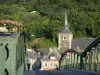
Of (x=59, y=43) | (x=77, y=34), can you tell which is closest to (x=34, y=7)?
(x=77, y=34)

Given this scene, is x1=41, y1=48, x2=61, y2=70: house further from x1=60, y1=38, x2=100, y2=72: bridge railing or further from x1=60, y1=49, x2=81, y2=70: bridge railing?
x1=60, y1=38, x2=100, y2=72: bridge railing

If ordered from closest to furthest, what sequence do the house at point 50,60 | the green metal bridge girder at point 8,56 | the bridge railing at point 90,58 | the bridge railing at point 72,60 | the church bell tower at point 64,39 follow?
the green metal bridge girder at point 8,56 < the bridge railing at point 90,58 < the bridge railing at point 72,60 < the house at point 50,60 < the church bell tower at point 64,39

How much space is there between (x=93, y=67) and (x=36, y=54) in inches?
1752

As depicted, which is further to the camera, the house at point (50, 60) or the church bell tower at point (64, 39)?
the church bell tower at point (64, 39)

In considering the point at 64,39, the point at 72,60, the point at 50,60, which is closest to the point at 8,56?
the point at 72,60

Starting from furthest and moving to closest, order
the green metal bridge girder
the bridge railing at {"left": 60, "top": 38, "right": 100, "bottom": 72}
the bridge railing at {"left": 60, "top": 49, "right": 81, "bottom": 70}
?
the bridge railing at {"left": 60, "top": 49, "right": 81, "bottom": 70}, the bridge railing at {"left": 60, "top": 38, "right": 100, "bottom": 72}, the green metal bridge girder

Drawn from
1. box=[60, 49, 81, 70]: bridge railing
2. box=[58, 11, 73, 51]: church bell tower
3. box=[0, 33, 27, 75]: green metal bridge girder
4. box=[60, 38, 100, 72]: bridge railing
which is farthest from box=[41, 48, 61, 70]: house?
box=[0, 33, 27, 75]: green metal bridge girder

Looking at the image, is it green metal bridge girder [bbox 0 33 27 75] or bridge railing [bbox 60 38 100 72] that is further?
bridge railing [bbox 60 38 100 72]

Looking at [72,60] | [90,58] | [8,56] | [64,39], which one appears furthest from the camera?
[64,39]

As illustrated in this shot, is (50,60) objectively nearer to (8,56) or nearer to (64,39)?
(64,39)

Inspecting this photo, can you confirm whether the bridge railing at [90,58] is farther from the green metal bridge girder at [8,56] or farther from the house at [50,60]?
the house at [50,60]

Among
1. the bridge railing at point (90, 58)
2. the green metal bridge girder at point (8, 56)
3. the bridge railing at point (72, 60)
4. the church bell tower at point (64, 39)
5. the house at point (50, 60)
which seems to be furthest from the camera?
the church bell tower at point (64, 39)

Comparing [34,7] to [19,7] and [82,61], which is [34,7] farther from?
[82,61]

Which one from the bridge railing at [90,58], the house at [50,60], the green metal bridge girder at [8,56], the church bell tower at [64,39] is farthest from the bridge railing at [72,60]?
the church bell tower at [64,39]
